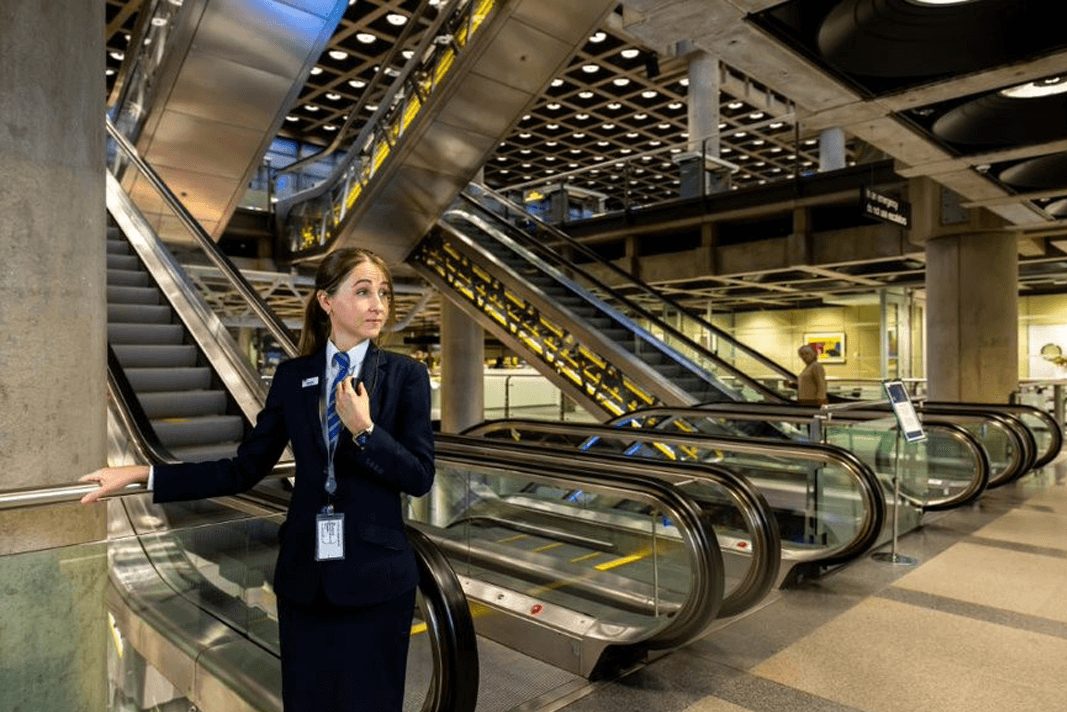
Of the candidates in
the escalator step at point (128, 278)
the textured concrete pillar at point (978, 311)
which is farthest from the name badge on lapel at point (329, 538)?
the textured concrete pillar at point (978, 311)

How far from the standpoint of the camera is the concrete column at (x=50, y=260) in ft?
9.76

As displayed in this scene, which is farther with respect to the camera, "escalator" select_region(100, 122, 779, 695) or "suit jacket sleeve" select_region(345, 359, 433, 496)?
"escalator" select_region(100, 122, 779, 695)

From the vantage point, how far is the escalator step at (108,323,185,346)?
6.62m

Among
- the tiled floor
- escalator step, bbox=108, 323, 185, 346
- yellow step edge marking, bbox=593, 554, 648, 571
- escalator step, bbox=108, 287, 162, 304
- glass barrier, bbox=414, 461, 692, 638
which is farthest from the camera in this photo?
escalator step, bbox=108, 287, 162, 304

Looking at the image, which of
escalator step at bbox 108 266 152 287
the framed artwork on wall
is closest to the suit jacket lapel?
escalator step at bbox 108 266 152 287

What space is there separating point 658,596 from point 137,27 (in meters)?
12.1

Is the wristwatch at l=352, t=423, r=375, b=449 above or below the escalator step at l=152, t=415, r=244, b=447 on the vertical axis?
above

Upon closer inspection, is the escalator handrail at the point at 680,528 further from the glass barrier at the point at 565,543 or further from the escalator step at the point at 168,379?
the escalator step at the point at 168,379

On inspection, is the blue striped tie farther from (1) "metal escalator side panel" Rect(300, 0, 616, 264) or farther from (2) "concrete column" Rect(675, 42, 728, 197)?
(2) "concrete column" Rect(675, 42, 728, 197)

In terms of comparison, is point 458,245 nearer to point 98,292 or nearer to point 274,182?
point 274,182

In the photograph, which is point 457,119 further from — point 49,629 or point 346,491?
point 346,491

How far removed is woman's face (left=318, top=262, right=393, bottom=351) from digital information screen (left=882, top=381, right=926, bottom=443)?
16.2ft

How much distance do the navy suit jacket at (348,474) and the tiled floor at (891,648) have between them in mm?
1960

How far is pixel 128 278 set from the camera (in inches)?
294
